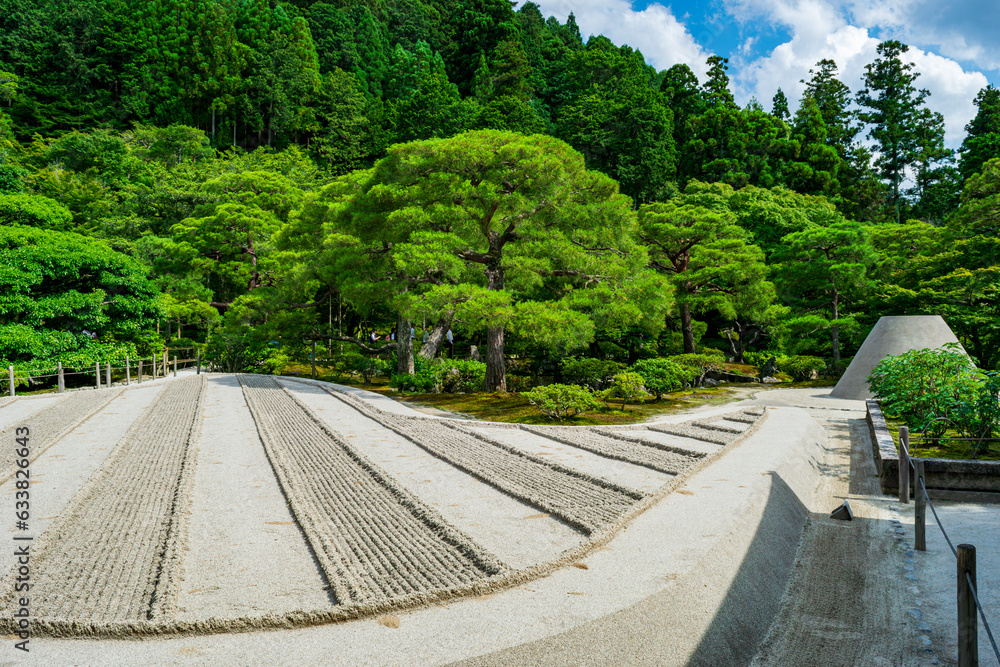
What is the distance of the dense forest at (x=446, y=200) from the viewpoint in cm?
1255

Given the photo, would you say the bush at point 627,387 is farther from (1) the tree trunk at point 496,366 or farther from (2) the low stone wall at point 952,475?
(2) the low stone wall at point 952,475

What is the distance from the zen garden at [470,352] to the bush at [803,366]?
12 centimetres

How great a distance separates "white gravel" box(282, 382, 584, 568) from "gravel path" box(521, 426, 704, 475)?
1.76 metres

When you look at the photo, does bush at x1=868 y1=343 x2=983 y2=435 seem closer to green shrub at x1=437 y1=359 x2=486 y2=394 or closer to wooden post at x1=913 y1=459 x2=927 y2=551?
wooden post at x1=913 y1=459 x2=927 y2=551

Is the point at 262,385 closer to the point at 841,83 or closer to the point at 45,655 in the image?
the point at 45,655

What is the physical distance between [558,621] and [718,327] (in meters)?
24.0

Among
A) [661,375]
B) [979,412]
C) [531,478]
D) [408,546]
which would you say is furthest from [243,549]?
[661,375]

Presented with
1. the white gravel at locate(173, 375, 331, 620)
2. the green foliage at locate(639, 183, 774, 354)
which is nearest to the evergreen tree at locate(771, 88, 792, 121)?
the green foliage at locate(639, 183, 774, 354)

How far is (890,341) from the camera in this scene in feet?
37.3

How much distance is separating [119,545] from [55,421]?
6668 millimetres

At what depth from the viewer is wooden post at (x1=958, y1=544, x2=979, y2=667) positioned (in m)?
2.25

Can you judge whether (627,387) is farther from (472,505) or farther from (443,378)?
(472,505)

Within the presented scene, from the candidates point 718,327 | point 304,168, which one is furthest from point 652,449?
point 304,168

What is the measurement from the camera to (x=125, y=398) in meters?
11.6
